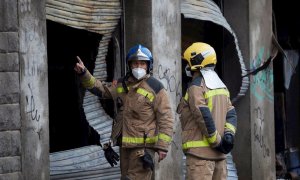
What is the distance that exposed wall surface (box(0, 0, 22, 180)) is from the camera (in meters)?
7.99

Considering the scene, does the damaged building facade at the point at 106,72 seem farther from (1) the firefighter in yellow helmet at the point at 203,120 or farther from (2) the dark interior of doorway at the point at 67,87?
(1) the firefighter in yellow helmet at the point at 203,120

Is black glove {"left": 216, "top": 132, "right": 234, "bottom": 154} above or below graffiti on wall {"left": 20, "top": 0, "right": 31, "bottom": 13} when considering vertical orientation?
below

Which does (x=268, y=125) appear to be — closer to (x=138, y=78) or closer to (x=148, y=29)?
(x=148, y=29)

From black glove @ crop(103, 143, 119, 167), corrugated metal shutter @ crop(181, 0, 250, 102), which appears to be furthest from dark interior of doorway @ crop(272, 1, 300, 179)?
black glove @ crop(103, 143, 119, 167)

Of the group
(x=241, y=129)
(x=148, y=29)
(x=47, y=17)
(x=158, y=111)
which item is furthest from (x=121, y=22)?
(x=241, y=129)

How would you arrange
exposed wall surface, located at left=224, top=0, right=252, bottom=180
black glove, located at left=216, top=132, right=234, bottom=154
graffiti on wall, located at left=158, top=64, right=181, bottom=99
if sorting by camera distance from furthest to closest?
exposed wall surface, located at left=224, top=0, right=252, bottom=180
graffiti on wall, located at left=158, top=64, right=181, bottom=99
black glove, located at left=216, top=132, right=234, bottom=154

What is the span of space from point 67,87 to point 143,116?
5.20 feet

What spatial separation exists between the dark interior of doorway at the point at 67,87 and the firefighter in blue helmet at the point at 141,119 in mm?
1159

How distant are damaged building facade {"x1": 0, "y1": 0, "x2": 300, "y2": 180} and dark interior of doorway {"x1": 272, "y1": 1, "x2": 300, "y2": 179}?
0.08 feet

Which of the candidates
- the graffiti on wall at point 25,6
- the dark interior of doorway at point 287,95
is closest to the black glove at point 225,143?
the graffiti on wall at point 25,6

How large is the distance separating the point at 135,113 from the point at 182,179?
263cm

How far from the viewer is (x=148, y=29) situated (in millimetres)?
10008

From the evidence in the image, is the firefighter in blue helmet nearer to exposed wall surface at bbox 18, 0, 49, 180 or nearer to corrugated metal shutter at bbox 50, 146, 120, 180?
exposed wall surface at bbox 18, 0, 49, 180

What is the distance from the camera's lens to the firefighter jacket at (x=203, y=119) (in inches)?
312
